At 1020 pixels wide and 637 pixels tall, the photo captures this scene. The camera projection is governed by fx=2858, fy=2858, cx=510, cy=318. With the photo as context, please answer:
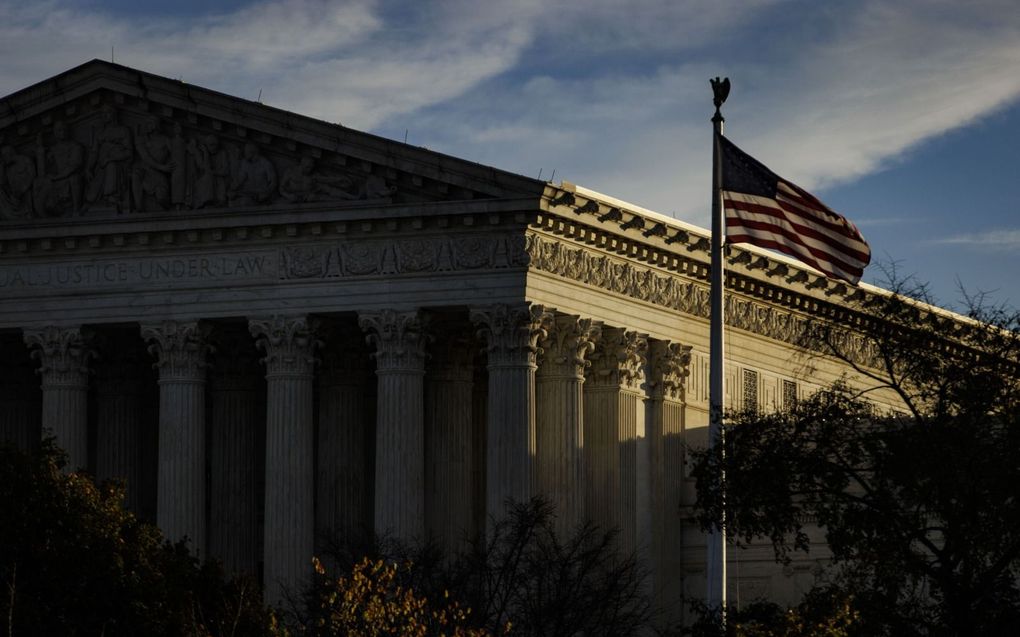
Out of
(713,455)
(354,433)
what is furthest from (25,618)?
(354,433)

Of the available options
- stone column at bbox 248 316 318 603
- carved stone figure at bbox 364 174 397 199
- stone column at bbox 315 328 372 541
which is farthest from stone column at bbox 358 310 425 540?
stone column at bbox 315 328 372 541

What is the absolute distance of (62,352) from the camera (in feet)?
289

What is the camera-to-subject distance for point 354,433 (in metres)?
89.3

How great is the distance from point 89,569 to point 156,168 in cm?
2643

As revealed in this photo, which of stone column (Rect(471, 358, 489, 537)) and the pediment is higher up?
the pediment

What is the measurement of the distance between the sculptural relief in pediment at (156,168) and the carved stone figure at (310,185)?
0.03 m

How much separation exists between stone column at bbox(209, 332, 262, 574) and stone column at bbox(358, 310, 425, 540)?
784cm

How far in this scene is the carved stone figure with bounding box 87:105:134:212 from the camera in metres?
87.2

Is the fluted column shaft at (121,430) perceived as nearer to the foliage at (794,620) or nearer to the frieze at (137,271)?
the frieze at (137,271)

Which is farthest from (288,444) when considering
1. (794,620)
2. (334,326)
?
(794,620)

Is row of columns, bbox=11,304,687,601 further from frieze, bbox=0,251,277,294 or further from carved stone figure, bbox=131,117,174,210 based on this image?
carved stone figure, bbox=131,117,174,210

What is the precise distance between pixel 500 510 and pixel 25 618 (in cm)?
2470

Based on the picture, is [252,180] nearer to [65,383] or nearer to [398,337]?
[398,337]

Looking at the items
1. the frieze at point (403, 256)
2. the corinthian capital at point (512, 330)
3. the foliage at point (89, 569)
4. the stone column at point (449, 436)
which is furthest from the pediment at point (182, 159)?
the foliage at point (89, 569)
